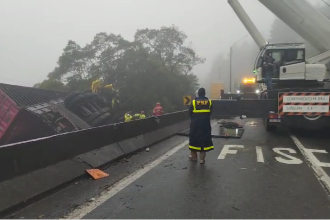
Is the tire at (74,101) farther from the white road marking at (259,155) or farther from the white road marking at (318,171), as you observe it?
the white road marking at (318,171)

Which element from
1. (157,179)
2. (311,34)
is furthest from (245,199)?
(311,34)

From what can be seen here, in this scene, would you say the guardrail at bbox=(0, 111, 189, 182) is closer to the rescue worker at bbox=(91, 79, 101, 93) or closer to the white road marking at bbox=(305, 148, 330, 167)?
the white road marking at bbox=(305, 148, 330, 167)

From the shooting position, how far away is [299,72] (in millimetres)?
14016

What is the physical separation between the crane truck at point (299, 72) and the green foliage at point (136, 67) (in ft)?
106

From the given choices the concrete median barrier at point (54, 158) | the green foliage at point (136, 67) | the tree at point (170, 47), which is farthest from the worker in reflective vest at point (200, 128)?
the tree at point (170, 47)

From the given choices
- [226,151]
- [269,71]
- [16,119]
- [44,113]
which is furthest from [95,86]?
[226,151]

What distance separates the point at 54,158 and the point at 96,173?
0.89 metres

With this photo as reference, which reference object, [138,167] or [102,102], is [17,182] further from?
[102,102]

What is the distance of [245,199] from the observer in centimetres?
474

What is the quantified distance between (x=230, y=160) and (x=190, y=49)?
194 feet

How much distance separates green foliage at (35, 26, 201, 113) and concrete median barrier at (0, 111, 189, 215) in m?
37.8

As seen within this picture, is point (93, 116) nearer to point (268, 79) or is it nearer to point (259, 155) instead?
point (268, 79)

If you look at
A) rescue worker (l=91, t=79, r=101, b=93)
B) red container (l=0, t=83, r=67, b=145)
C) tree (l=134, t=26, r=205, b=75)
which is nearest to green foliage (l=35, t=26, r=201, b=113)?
tree (l=134, t=26, r=205, b=75)

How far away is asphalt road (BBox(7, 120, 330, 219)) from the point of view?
421 cm
